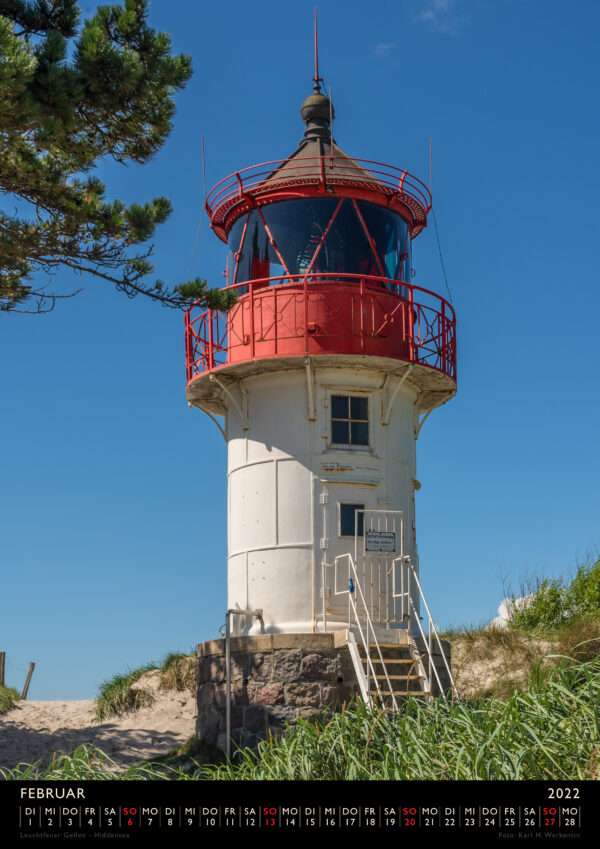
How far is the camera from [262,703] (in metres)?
18.1

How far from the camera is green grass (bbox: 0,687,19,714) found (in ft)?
84.2

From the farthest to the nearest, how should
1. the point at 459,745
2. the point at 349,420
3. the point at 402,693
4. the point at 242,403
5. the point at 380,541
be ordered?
the point at 242,403 → the point at 349,420 → the point at 380,541 → the point at 402,693 → the point at 459,745

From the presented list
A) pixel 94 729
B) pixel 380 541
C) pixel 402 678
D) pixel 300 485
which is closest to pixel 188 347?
pixel 300 485

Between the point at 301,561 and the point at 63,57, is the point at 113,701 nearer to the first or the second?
the point at 301,561

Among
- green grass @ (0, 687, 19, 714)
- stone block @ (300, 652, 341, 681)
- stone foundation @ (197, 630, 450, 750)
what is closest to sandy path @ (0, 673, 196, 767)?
green grass @ (0, 687, 19, 714)

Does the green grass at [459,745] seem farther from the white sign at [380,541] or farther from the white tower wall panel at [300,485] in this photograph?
the white sign at [380,541]

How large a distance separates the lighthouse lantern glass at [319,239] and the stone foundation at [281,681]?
5998 millimetres

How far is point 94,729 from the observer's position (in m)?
23.8

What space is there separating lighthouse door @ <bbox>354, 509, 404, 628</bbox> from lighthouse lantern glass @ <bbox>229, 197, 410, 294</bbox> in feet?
12.9

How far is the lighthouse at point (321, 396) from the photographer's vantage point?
62.3ft

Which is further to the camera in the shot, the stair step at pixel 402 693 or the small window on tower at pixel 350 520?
the small window on tower at pixel 350 520

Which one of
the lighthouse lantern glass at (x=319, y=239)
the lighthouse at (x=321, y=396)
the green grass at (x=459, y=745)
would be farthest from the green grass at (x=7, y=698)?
the green grass at (x=459, y=745)

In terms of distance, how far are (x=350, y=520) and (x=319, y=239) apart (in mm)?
4648

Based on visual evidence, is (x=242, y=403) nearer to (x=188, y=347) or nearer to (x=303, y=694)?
(x=188, y=347)
